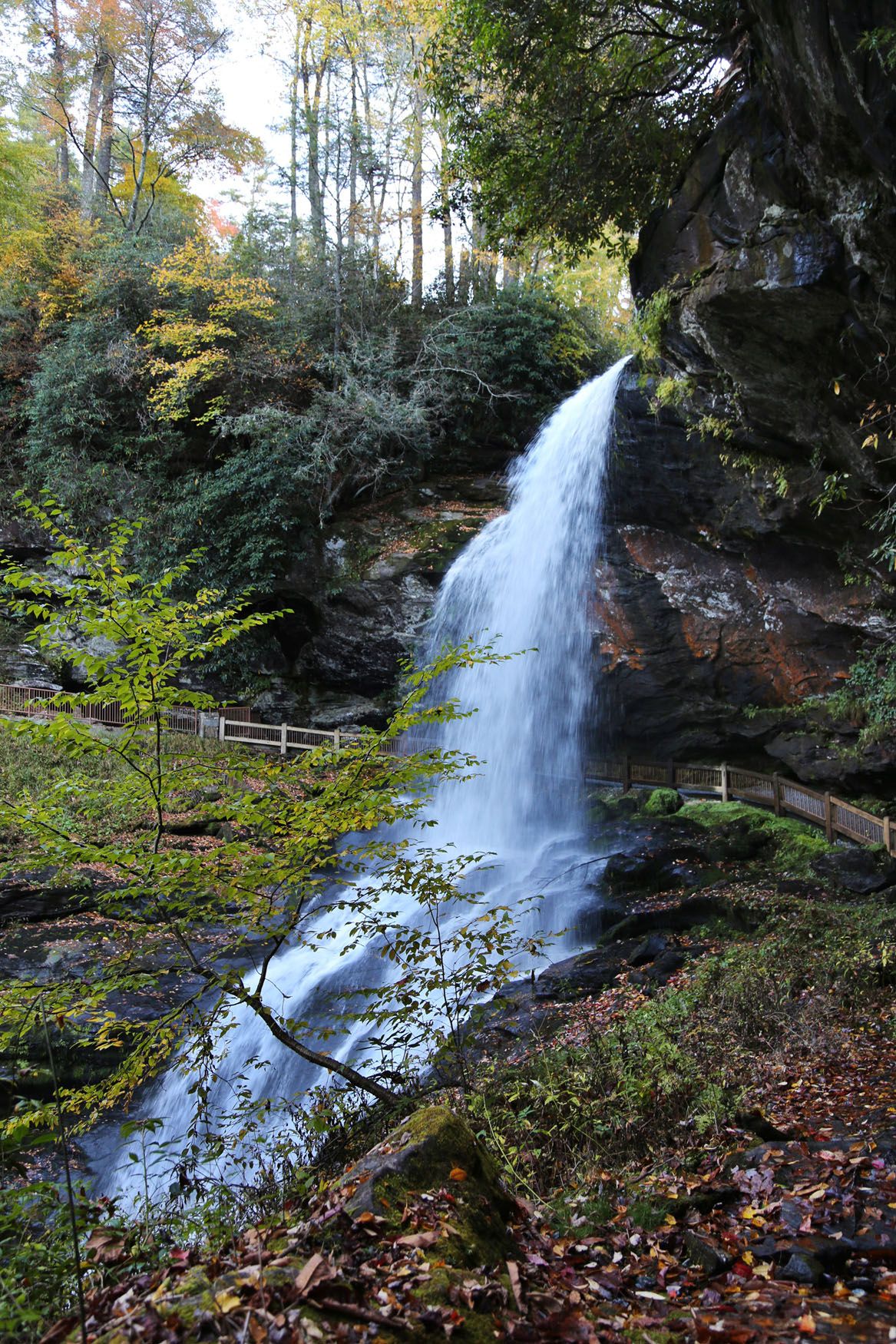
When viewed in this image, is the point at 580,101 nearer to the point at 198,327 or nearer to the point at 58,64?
the point at 198,327

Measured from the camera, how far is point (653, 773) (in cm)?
1564

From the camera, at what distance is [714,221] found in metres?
9.08

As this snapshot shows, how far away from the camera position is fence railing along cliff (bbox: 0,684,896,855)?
11.9m

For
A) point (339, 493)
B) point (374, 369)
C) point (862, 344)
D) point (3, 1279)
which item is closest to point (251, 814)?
point (3, 1279)

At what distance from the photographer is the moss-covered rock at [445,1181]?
246 cm

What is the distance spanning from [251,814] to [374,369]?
17.0m

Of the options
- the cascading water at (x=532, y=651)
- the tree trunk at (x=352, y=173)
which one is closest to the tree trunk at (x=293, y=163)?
the tree trunk at (x=352, y=173)

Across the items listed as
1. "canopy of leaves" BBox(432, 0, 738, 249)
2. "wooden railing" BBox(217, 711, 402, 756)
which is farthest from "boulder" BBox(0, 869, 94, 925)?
"canopy of leaves" BBox(432, 0, 738, 249)

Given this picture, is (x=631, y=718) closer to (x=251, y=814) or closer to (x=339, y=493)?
(x=339, y=493)

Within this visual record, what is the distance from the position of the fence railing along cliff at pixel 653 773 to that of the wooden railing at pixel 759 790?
0.04ft

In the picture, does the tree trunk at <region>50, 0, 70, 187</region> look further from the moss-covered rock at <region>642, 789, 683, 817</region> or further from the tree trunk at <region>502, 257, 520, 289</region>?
the moss-covered rock at <region>642, 789, 683, 817</region>

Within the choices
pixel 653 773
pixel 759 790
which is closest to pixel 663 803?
pixel 653 773

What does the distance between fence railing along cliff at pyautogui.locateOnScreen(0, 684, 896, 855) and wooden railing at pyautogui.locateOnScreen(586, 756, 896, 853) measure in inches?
0.5

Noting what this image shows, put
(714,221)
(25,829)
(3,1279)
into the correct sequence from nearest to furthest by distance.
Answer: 1. (3,1279)
2. (25,829)
3. (714,221)
